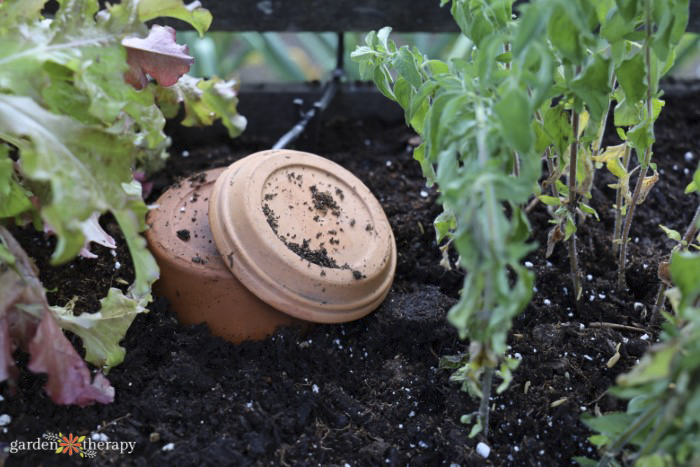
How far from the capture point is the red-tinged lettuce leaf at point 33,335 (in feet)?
3.57

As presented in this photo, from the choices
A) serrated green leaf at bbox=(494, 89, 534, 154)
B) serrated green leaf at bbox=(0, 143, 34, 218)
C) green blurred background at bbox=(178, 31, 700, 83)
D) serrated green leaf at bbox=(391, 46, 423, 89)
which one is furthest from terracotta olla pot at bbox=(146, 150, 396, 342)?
green blurred background at bbox=(178, 31, 700, 83)

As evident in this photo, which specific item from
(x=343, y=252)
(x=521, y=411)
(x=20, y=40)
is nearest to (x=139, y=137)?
(x=20, y=40)

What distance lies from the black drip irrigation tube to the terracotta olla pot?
0.99ft

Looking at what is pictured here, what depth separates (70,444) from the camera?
1154 millimetres

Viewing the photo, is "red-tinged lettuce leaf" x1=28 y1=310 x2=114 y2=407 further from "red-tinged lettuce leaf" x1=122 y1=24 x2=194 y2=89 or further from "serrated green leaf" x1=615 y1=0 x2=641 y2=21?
"serrated green leaf" x1=615 y1=0 x2=641 y2=21

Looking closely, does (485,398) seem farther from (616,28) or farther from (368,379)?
(616,28)

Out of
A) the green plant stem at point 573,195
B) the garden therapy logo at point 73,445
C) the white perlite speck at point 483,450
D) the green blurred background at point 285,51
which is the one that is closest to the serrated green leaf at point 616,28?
the green plant stem at point 573,195

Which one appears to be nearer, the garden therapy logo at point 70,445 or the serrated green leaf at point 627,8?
the serrated green leaf at point 627,8

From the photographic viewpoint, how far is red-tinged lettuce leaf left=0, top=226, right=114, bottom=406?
109cm

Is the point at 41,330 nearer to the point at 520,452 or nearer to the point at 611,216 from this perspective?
the point at 520,452

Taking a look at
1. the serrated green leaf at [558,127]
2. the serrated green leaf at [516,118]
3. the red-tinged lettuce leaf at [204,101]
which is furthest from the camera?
the red-tinged lettuce leaf at [204,101]

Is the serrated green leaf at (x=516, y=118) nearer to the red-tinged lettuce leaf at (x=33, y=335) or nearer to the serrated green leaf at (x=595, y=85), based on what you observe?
the serrated green leaf at (x=595, y=85)

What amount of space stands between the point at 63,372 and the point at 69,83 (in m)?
0.48

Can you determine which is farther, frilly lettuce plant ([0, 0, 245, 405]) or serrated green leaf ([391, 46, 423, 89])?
serrated green leaf ([391, 46, 423, 89])
